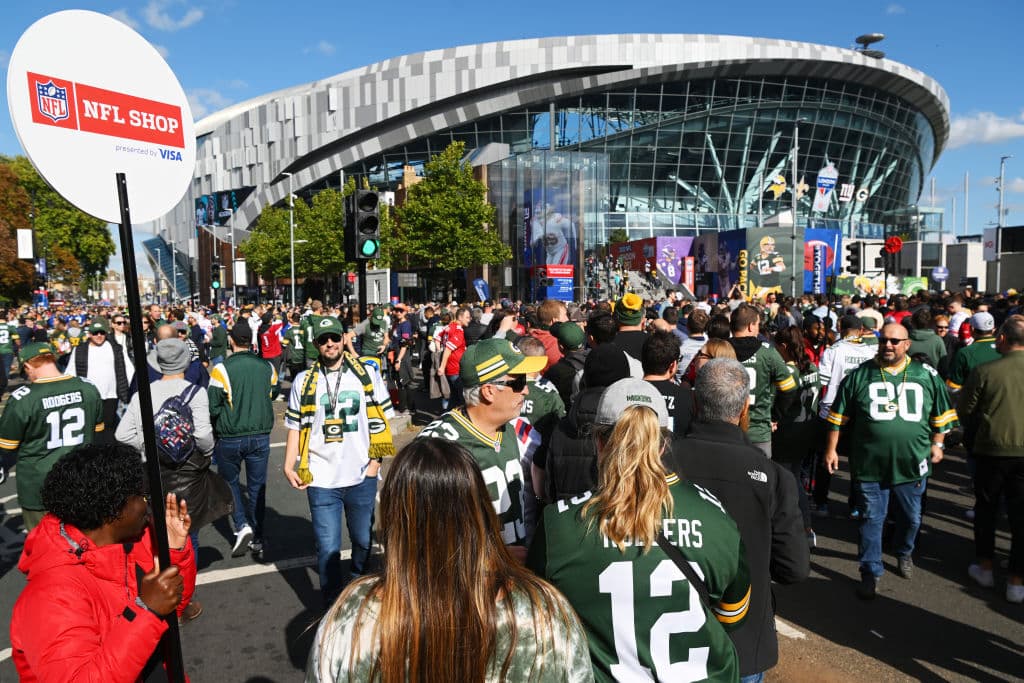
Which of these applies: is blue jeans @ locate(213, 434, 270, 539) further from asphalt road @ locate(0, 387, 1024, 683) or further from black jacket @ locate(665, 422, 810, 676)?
black jacket @ locate(665, 422, 810, 676)

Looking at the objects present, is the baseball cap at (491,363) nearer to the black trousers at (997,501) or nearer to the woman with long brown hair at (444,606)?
the woman with long brown hair at (444,606)

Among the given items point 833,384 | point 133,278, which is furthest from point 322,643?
point 833,384

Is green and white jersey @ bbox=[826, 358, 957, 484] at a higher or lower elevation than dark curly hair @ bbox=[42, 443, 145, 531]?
lower

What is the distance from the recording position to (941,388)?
5246 millimetres

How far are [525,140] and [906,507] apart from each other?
202 ft

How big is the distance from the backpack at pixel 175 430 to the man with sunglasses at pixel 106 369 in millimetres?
4066

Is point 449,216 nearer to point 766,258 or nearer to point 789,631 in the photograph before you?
point 766,258

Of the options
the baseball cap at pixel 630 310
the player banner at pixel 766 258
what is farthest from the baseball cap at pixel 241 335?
the player banner at pixel 766 258

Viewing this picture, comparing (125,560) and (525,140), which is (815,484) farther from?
(525,140)

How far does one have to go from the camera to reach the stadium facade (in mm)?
60250

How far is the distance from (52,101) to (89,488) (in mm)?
1207

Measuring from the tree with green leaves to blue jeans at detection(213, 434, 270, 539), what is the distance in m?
32.4

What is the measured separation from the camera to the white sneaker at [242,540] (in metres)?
6.11

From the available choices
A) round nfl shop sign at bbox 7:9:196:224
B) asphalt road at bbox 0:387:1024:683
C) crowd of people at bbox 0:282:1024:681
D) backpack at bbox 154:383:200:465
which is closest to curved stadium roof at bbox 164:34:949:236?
crowd of people at bbox 0:282:1024:681
